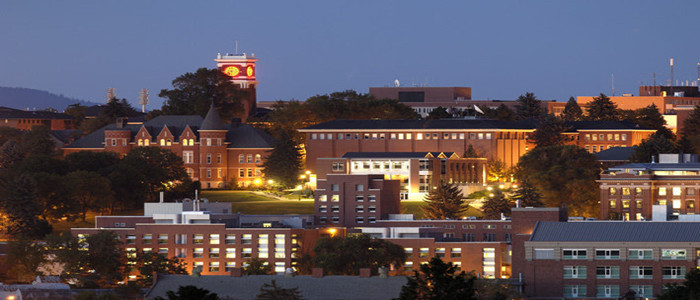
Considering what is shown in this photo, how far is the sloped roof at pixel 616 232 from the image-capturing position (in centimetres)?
12719

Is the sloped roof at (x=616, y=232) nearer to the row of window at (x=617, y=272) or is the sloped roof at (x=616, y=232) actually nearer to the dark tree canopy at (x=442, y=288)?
the row of window at (x=617, y=272)

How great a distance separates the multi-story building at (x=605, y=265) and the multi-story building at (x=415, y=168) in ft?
202

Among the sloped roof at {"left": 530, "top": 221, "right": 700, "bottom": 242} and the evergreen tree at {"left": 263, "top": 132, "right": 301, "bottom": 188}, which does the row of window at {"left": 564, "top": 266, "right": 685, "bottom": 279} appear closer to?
the sloped roof at {"left": 530, "top": 221, "right": 700, "bottom": 242}

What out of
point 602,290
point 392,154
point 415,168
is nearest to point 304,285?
point 602,290

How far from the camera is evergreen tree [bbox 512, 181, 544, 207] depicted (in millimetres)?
169125

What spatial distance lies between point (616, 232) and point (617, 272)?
4.53m

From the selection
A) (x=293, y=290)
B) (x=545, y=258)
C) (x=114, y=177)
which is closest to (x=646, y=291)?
(x=545, y=258)

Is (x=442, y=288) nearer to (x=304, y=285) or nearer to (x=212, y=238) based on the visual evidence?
(x=304, y=285)

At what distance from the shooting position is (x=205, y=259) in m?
148

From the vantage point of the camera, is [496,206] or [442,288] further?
[496,206]

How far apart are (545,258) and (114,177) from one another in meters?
63.9

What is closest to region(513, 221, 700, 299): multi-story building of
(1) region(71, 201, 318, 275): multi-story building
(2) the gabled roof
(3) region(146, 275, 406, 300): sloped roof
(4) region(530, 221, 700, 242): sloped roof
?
(4) region(530, 221, 700, 242): sloped roof

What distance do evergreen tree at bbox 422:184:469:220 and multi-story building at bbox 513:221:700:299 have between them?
40.5 meters

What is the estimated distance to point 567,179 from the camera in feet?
583
